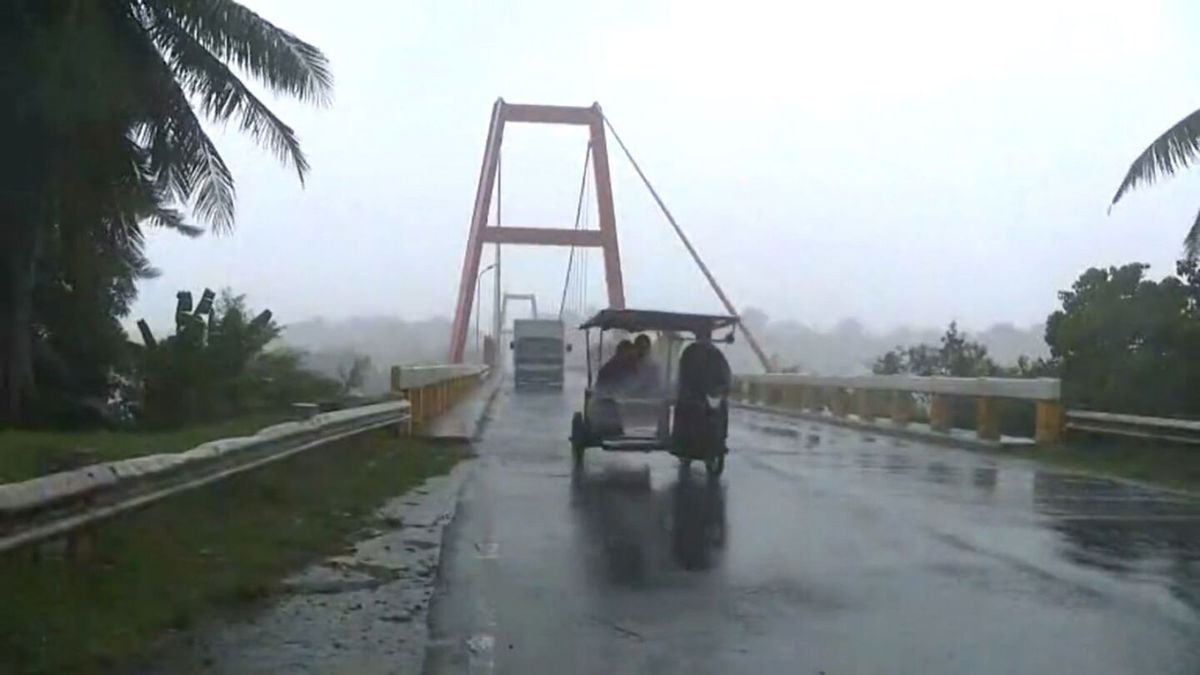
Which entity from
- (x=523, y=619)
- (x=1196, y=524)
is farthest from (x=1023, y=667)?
(x=1196, y=524)

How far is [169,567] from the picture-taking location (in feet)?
29.4

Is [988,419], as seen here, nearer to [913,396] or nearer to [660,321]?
[913,396]

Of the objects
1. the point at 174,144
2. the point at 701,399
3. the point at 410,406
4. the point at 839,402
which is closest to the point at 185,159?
the point at 174,144

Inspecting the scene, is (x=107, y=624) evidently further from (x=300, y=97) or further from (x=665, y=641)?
(x=300, y=97)

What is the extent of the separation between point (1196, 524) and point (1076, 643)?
20.2 ft

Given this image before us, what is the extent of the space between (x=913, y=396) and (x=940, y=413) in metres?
3.48

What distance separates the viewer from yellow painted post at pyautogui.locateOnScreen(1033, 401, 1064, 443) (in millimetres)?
23016

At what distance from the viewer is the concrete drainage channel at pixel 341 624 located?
6.93 m

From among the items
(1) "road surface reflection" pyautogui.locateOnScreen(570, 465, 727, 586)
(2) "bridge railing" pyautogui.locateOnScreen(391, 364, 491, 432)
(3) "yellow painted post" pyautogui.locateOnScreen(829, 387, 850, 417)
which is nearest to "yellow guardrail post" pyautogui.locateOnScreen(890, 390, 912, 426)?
(3) "yellow painted post" pyautogui.locateOnScreen(829, 387, 850, 417)

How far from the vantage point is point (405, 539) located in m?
11.3

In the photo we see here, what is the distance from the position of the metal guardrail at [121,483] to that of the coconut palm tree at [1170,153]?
1313 cm

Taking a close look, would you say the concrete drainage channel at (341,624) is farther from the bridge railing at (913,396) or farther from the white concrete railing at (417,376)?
the bridge railing at (913,396)

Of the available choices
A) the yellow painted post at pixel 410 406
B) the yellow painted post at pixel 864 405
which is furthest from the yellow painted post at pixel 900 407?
the yellow painted post at pixel 410 406

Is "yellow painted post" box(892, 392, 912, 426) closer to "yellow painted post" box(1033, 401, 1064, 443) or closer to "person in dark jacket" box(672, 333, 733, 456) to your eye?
"yellow painted post" box(1033, 401, 1064, 443)
